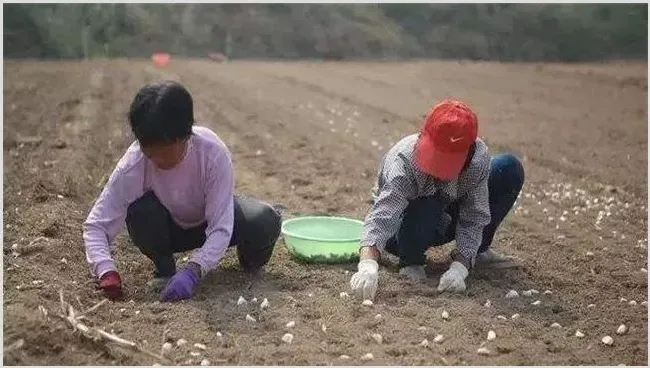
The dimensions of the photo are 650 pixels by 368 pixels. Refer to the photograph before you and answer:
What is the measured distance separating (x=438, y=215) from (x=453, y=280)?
0.86 feet

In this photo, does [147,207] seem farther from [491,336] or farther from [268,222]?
[491,336]

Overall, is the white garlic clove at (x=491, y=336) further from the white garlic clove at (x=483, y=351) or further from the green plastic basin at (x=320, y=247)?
the green plastic basin at (x=320, y=247)

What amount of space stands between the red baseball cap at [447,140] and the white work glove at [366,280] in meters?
0.37

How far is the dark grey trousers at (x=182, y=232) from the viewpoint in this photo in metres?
3.03

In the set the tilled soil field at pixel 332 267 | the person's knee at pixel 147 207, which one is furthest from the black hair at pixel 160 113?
the tilled soil field at pixel 332 267

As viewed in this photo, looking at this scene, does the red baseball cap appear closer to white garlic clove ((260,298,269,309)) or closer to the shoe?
white garlic clove ((260,298,269,309))

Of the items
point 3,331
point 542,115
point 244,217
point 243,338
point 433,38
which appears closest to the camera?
point 3,331

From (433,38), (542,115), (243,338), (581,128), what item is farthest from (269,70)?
(243,338)

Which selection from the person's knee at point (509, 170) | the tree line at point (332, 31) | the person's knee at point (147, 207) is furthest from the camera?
the tree line at point (332, 31)

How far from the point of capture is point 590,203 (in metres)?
5.01

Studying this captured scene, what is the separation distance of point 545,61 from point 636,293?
12388mm

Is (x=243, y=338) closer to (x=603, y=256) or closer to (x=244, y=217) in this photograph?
(x=244, y=217)

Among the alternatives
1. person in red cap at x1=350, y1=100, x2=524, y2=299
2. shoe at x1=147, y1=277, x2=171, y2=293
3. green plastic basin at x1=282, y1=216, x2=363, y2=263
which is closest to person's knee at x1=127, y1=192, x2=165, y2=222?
shoe at x1=147, y1=277, x2=171, y2=293

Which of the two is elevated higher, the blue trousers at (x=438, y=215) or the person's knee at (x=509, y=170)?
the person's knee at (x=509, y=170)
